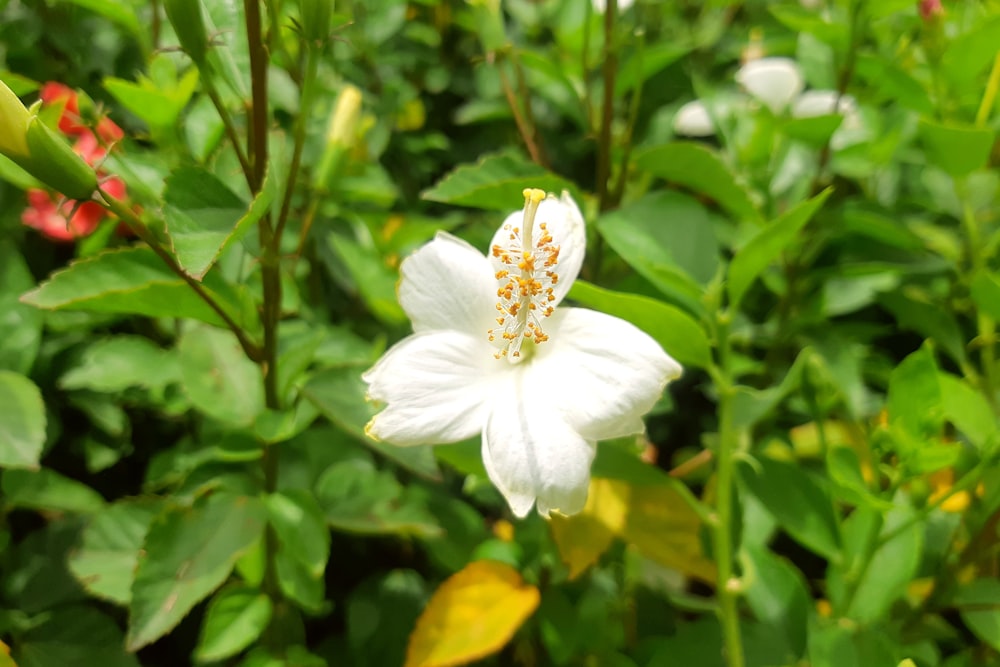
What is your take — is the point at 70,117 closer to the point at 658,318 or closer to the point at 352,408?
the point at 352,408

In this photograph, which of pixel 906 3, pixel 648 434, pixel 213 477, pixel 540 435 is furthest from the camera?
pixel 648 434

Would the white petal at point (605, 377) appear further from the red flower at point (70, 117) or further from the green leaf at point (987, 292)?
the red flower at point (70, 117)

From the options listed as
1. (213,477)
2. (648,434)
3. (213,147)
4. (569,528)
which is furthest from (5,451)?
(648,434)

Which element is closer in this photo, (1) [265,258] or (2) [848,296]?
(1) [265,258]

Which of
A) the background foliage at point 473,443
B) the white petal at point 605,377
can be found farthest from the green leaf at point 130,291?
the white petal at point 605,377

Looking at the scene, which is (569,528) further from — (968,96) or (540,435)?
(968,96)

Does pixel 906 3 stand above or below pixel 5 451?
Result: above

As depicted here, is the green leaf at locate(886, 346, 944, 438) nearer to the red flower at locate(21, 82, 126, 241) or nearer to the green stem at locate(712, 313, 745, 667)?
the green stem at locate(712, 313, 745, 667)
